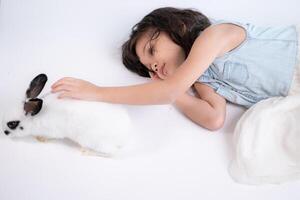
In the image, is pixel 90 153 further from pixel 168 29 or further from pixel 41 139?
pixel 168 29

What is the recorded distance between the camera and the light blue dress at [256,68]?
3.62 ft

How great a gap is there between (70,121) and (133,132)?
183 mm

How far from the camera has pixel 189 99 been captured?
1099mm

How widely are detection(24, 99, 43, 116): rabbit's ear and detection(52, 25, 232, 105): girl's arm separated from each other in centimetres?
7

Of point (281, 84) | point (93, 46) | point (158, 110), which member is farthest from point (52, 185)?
point (281, 84)

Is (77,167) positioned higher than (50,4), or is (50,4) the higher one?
(50,4)

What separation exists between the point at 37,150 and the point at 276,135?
1.86ft

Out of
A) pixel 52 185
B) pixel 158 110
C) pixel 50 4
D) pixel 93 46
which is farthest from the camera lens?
pixel 50 4

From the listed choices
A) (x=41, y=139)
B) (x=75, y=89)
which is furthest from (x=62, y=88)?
(x=41, y=139)

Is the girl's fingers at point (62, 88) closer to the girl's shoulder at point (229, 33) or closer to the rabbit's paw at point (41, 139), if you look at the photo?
the rabbit's paw at point (41, 139)

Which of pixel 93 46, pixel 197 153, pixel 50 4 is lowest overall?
pixel 197 153

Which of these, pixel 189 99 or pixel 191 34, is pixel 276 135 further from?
pixel 191 34

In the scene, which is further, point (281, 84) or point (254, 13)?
point (254, 13)

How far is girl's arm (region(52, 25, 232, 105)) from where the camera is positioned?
0.97 meters
